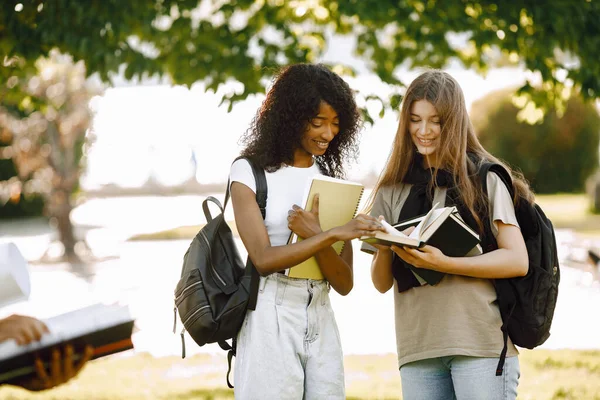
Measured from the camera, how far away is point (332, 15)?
7.63 metres

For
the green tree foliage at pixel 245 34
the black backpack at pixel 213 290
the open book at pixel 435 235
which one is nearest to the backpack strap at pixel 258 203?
the black backpack at pixel 213 290

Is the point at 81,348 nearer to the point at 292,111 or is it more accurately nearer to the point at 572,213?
the point at 292,111

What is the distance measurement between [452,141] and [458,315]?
605mm

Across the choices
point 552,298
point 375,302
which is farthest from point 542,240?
point 375,302

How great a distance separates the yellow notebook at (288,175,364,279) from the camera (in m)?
2.68

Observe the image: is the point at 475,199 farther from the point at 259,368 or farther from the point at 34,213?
the point at 34,213

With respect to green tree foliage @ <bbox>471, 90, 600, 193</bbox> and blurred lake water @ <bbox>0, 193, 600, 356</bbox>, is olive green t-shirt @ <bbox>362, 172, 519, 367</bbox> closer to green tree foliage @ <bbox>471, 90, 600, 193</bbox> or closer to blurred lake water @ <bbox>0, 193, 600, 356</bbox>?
blurred lake water @ <bbox>0, 193, 600, 356</bbox>

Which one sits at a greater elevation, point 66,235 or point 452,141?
point 452,141

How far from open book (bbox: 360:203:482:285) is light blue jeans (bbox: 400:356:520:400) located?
11.8 inches

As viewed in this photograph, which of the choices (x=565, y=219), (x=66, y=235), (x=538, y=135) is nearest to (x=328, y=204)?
(x=66, y=235)

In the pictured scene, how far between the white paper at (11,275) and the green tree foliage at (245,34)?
370cm

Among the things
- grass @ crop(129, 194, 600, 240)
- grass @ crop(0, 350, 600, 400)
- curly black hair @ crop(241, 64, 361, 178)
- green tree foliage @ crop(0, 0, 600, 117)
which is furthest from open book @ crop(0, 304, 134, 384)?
grass @ crop(129, 194, 600, 240)

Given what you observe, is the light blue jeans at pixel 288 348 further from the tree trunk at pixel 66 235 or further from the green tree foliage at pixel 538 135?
the green tree foliage at pixel 538 135

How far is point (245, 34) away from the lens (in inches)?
265
